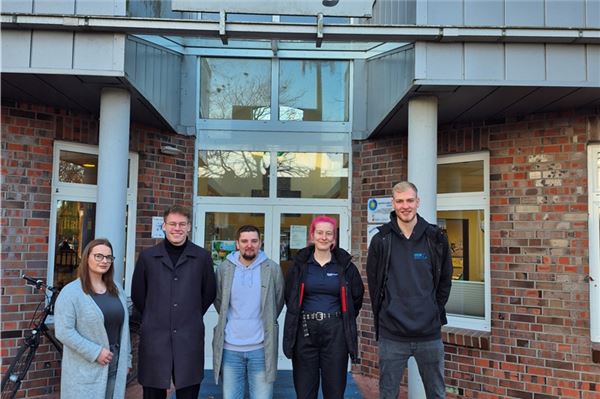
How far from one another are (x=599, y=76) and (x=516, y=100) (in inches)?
24.9

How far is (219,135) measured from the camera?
5.83 m

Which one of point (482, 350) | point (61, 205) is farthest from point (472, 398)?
point (61, 205)

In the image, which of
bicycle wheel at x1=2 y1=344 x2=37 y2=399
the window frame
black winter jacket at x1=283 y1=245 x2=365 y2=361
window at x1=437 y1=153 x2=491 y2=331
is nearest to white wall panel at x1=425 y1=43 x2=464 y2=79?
window at x1=437 y1=153 x2=491 y2=331

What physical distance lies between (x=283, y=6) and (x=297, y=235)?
278 cm

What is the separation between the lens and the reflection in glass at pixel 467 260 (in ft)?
16.3

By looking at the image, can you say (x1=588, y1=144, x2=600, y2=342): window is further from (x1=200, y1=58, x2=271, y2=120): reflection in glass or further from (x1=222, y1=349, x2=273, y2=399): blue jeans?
(x1=200, y1=58, x2=271, y2=120): reflection in glass

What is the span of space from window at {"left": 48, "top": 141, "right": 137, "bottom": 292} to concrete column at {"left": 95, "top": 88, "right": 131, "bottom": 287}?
3.44 ft

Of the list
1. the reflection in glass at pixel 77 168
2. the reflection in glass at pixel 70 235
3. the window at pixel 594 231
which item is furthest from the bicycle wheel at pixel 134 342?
the window at pixel 594 231

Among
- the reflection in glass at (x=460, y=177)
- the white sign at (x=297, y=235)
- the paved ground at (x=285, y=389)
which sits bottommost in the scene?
the paved ground at (x=285, y=389)

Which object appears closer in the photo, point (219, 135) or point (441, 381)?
point (441, 381)

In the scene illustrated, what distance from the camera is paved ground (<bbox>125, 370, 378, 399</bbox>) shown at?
4805mm

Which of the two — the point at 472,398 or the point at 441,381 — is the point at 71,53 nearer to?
the point at 441,381

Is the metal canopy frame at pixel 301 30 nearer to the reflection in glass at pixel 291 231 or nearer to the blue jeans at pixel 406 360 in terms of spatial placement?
the blue jeans at pixel 406 360

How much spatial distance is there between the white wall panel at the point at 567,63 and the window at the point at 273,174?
2525 mm
